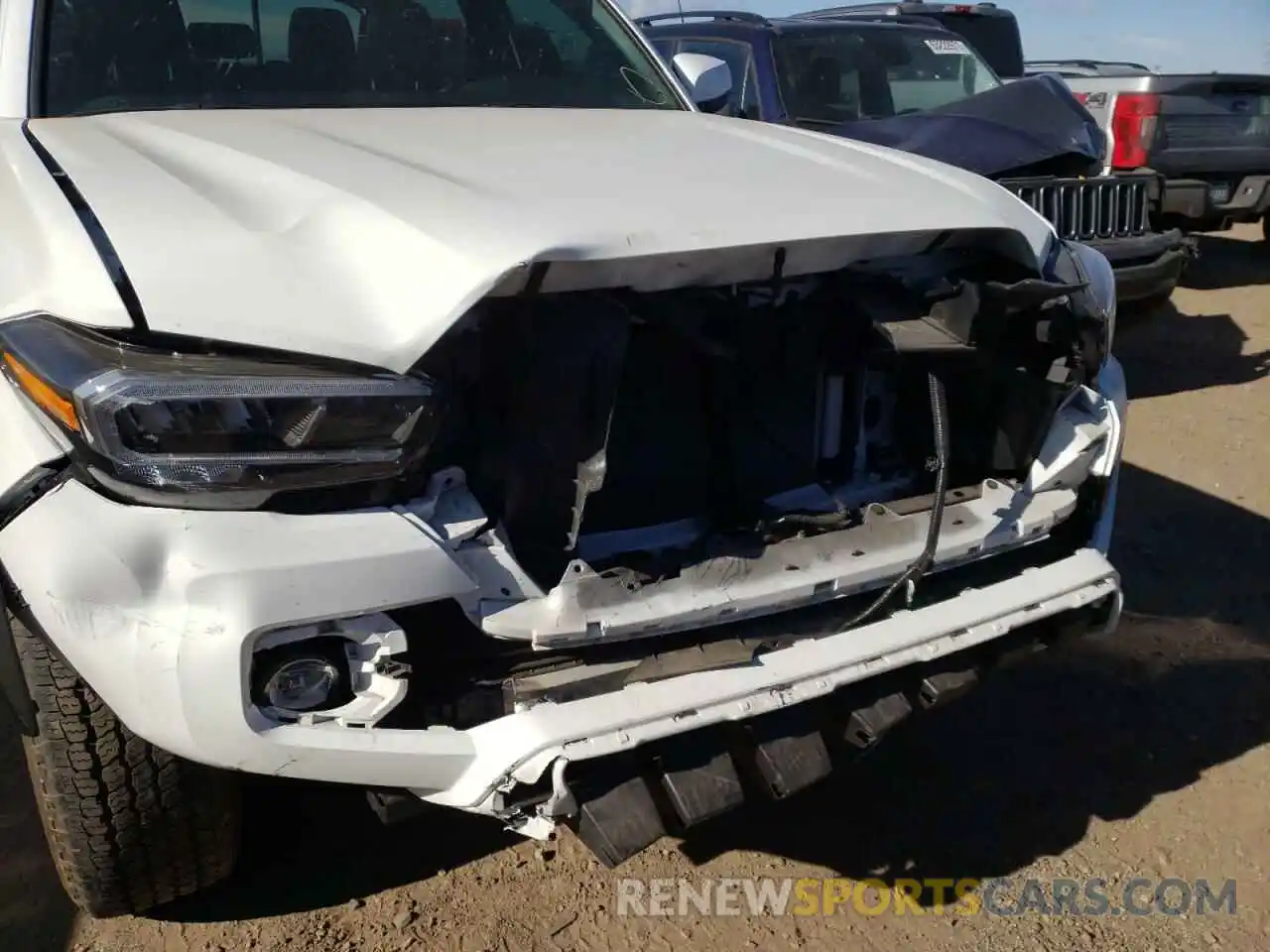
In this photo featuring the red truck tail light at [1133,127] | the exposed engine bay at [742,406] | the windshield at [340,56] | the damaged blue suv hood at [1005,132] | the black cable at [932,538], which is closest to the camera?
the exposed engine bay at [742,406]

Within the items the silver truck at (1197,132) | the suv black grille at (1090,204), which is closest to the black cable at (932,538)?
the suv black grille at (1090,204)

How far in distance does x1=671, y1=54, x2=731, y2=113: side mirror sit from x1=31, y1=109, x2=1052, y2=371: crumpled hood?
1.03 metres

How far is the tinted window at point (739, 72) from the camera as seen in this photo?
5.89 metres

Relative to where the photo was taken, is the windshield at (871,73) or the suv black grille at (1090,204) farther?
the windshield at (871,73)

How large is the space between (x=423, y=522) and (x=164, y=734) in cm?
48

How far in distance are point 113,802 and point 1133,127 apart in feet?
24.6

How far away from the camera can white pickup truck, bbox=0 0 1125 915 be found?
1.67m

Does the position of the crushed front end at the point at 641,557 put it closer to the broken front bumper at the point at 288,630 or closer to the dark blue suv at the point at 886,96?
the broken front bumper at the point at 288,630

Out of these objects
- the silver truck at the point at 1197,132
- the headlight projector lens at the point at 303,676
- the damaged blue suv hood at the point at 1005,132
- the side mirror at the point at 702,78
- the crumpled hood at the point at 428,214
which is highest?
the crumpled hood at the point at 428,214

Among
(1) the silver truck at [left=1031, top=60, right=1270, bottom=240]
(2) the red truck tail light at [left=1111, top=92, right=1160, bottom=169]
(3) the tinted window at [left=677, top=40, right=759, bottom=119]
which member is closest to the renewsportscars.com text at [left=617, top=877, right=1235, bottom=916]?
(3) the tinted window at [left=677, top=40, right=759, bottom=119]

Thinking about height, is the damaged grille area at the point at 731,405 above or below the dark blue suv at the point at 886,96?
above

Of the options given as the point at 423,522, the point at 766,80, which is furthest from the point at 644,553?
the point at 766,80

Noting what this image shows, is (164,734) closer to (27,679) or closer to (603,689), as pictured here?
(27,679)

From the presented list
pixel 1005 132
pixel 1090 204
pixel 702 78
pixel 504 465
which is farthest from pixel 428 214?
pixel 1090 204
